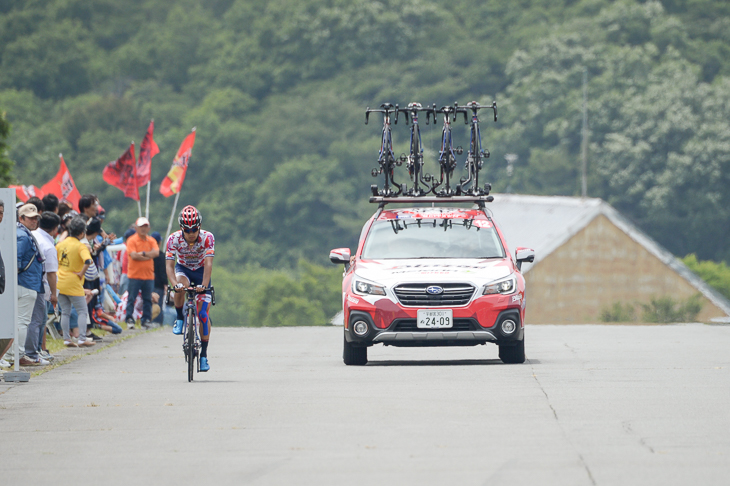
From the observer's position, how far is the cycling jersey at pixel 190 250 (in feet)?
47.4

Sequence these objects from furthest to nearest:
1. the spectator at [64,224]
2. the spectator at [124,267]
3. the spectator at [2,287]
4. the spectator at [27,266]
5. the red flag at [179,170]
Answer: the red flag at [179,170], the spectator at [124,267], the spectator at [64,224], the spectator at [27,266], the spectator at [2,287]

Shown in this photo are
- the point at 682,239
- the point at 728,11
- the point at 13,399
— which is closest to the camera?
the point at 13,399

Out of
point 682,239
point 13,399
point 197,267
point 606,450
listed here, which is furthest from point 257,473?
point 682,239

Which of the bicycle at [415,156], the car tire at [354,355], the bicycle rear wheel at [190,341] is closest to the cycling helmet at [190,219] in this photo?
the bicycle rear wheel at [190,341]

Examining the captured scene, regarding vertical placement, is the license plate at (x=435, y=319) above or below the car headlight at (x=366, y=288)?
below

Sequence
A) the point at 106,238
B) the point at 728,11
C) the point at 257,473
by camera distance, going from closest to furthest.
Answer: the point at 257,473 → the point at 106,238 → the point at 728,11

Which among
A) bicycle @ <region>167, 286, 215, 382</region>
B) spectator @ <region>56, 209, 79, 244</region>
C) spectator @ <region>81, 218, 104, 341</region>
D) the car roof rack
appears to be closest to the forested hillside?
spectator @ <region>81, 218, 104, 341</region>

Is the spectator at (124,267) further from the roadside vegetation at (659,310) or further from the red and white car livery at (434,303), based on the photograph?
the roadside vegetation at (659,310)

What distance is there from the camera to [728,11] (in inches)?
3903

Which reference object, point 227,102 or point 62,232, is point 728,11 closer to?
point 227,102

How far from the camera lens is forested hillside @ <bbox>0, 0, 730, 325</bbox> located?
8244 centimetres

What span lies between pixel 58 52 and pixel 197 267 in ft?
320

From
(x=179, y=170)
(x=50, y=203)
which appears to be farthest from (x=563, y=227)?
(x=50, y=203)

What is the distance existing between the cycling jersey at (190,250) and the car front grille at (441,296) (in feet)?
7.45
